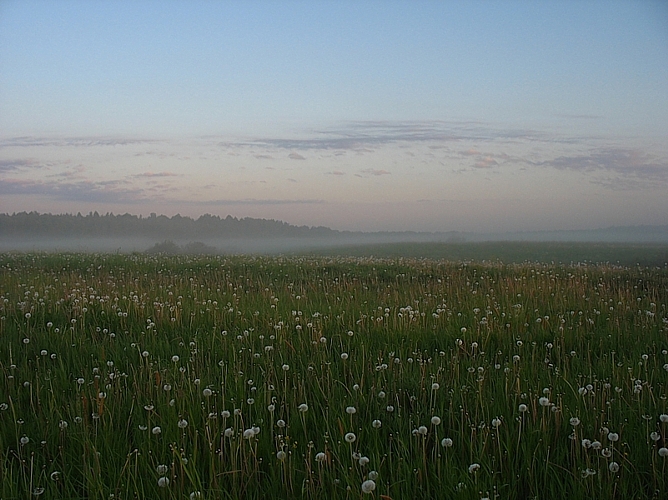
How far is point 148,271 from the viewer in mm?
16859

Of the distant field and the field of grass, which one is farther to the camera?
the distant field

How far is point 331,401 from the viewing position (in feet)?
15.5

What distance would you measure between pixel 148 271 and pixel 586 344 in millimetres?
13386

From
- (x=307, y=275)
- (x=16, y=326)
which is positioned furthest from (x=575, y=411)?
(x=307, y=275)

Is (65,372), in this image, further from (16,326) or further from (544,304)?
(544,304)

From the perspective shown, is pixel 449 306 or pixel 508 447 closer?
pixel 508 447

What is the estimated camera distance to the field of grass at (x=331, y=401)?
3.57m

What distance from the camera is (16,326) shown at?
26.7 ft

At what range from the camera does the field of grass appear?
11.7 feet

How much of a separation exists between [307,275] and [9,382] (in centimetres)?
1024

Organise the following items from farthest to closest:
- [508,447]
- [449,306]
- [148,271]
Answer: [148,271]
[449,306]
[508,447]

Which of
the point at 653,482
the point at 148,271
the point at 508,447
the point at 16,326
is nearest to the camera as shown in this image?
the point at 653,482

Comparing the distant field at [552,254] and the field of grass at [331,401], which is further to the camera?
the distant field at [552,254]

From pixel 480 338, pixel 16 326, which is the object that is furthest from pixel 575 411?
pixel 16 326
